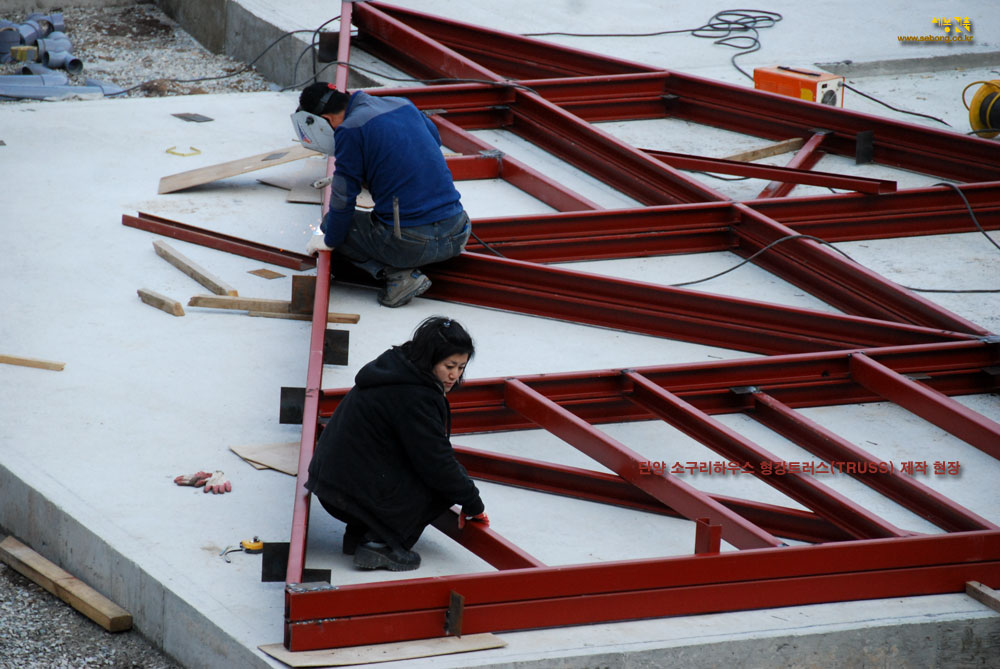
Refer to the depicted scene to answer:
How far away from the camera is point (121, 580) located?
4.59 m

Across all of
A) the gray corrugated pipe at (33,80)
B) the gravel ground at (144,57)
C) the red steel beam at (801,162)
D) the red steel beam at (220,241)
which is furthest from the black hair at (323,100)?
the gray corrugated pipe at (33,80)

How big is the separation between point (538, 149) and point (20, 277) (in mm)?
3971

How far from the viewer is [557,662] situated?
4.02 metres

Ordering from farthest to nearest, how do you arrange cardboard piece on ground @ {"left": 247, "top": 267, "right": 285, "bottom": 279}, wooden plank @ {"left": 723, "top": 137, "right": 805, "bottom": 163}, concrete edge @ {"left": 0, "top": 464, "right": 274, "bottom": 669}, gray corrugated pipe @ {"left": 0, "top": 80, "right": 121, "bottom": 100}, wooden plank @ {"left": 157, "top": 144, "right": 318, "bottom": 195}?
1. gray corrugated pipe @ {"left": 0, "top": 80, "right": 121, "bottom": 100}
2. wooden plank @ {"left": 723, "top": 137, "right": 805, "bottom": 163}
3. wooden plank @ {"left": 157, "top": 144, "right": 318, "bottom": 195}
4. cardboard piece on ground @ {"left": 247, "top": 267, "right": 285, "bottom": 279}
5. concrete edge @ {"left": 0, "top": 464, "right": 274, "bottom": 669}

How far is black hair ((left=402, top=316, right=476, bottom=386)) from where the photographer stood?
13.8 feet

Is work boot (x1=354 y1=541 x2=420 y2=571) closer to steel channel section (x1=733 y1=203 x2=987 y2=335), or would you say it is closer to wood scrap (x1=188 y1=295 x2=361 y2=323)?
wood scrap (x1=188 y1=295 x2=361 y2=323)

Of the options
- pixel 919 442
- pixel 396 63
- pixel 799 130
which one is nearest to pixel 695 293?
pixel 919 442

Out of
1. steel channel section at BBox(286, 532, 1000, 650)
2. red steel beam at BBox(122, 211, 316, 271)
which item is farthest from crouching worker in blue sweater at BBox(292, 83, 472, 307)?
steel channel section at BBox(286, 532, 1000, 650)

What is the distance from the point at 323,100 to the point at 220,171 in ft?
8.53

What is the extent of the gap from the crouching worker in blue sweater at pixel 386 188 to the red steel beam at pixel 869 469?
6.72 feet

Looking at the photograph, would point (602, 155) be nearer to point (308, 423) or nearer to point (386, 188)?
point (386, 188)

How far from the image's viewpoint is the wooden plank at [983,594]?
14.4 ft

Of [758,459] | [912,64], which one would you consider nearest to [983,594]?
[758,459]

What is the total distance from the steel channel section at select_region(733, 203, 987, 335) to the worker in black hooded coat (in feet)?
10.8
